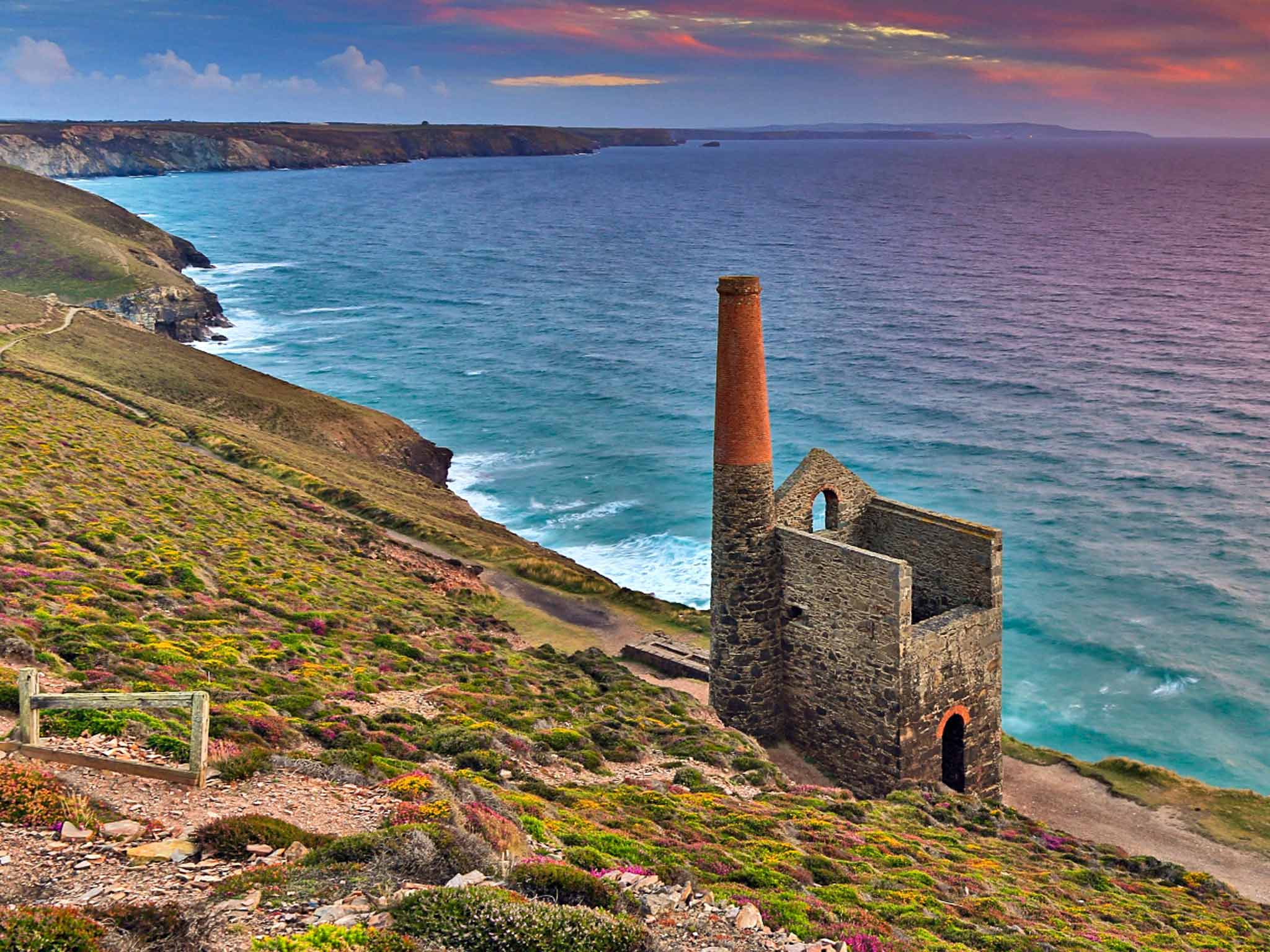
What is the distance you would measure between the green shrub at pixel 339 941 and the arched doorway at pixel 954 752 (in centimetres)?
2191

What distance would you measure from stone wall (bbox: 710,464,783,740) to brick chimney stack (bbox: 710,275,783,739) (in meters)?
0.02

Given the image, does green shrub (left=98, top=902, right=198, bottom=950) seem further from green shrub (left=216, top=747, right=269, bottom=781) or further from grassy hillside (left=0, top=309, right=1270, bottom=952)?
green shrub (left=216, top=747, right=269, bottom=781)

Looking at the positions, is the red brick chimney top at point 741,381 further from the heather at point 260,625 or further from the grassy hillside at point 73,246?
the grassy hillside at point 73,246

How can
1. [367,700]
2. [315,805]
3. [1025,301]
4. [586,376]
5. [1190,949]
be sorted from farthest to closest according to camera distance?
1. [1025,301]
2. [586,376]
3. [367,700]
4. [1190,949]
5. [315,805]

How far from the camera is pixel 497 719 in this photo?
25.2 m

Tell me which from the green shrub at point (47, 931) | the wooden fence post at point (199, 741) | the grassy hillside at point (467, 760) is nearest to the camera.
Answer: the green shrub at point (47, 931)

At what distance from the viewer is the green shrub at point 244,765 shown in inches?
570

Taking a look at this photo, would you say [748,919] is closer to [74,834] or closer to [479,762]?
[479,762]

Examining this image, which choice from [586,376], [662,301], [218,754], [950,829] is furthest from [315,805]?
[662,301]

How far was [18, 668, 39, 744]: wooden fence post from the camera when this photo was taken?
12953 millimetres

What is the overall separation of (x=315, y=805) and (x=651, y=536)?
46744 mm

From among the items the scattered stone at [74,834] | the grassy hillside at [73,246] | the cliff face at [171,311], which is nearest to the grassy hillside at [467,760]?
the scattered stone at [74,834]

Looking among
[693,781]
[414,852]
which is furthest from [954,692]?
[414,852]

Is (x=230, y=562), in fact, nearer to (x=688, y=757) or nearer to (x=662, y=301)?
(x=688, y=757)
